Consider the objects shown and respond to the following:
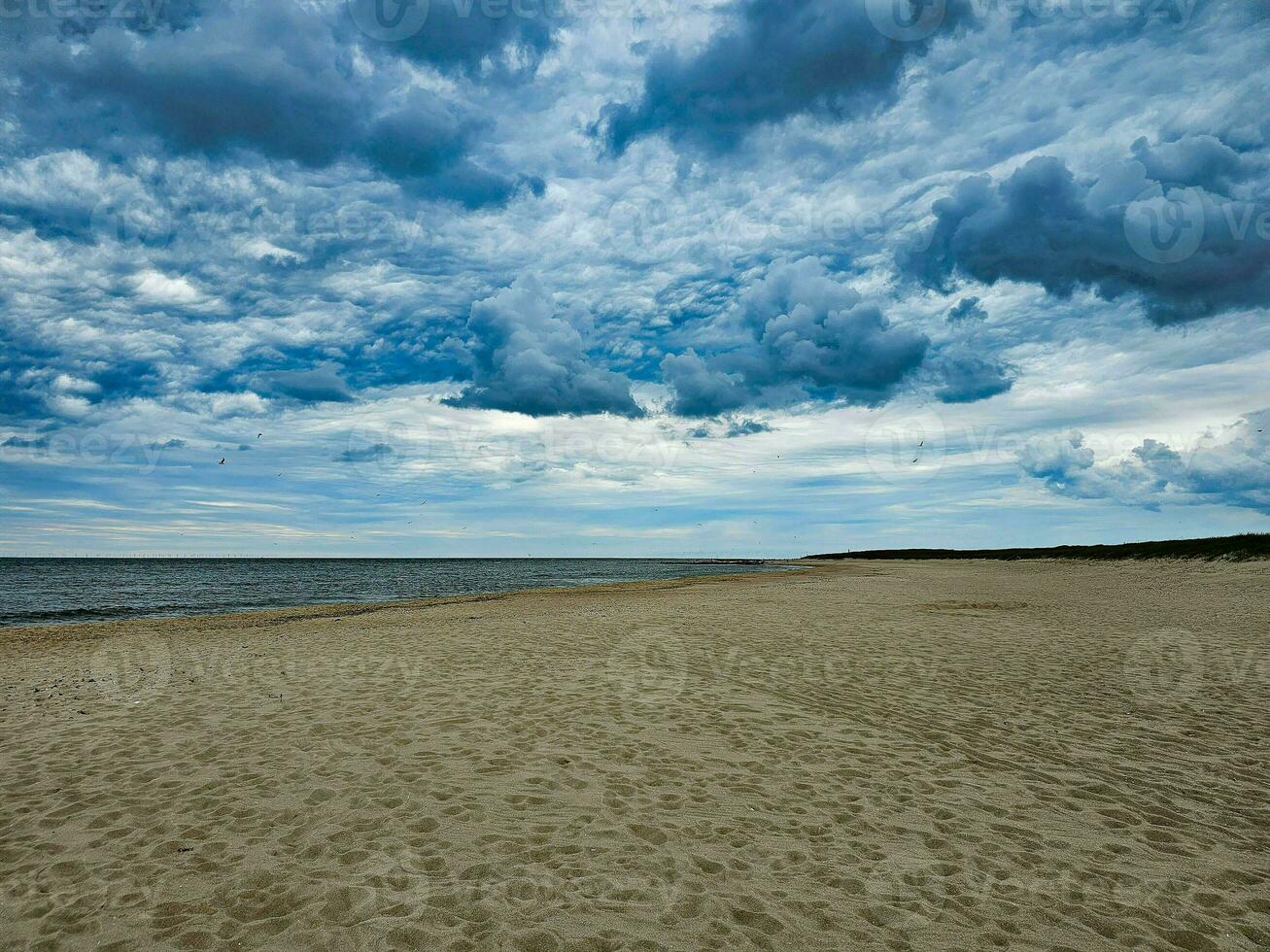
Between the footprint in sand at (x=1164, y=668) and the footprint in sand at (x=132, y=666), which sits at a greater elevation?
the footprint in sand at (x=1164, y=668)

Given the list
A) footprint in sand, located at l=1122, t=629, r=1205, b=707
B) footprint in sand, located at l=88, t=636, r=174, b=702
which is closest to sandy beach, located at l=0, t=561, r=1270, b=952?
footprint in sand, located at l=1122, t=629, r=1205, b=707

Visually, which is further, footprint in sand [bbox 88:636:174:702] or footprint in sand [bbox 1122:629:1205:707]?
footprint in sand [bbox 88:636:174:702]

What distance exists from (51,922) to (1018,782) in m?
10.2

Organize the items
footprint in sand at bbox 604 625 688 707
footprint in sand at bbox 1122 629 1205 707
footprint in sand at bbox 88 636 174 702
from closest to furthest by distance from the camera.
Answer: footprint in sand at bbox 1122 629 1205 707
footprint in sand at bbox 604 625 688 707
footprint in sand at bbox 88 636 174 702

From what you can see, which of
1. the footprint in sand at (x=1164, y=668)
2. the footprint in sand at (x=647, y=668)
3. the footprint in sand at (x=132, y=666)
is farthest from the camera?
the footprint in sand at (x=132, y=666)

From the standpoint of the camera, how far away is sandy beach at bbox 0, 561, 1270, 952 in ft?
17.7

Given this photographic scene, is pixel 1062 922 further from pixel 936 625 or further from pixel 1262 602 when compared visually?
pixel 1262 602

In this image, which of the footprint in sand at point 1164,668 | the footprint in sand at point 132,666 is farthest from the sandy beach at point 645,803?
the footprint in sand at point 132,666

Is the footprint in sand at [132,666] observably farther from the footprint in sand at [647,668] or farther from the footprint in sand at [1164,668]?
the footprint in sand at [1164,668]

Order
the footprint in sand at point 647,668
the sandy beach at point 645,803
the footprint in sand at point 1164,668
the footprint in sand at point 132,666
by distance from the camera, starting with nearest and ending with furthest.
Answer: the sandy beach at point 645,803 < the footprint in sand at point 1164,668 < the footprint in sand at point 647,668 < the footprint in sand at point 132,666

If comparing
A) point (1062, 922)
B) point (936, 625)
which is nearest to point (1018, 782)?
point (1062, 922)

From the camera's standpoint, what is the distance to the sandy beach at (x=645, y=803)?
5391 mm

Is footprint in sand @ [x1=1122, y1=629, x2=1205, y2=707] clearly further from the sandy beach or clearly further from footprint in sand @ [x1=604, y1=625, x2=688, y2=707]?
footprint in sand @ [x1=604, y1=625, x2=688, y2=707]

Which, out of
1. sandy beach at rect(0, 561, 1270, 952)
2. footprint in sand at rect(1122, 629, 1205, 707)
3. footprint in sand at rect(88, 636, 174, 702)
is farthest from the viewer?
footprint in sand at rect(88, 636, 174, 702)
